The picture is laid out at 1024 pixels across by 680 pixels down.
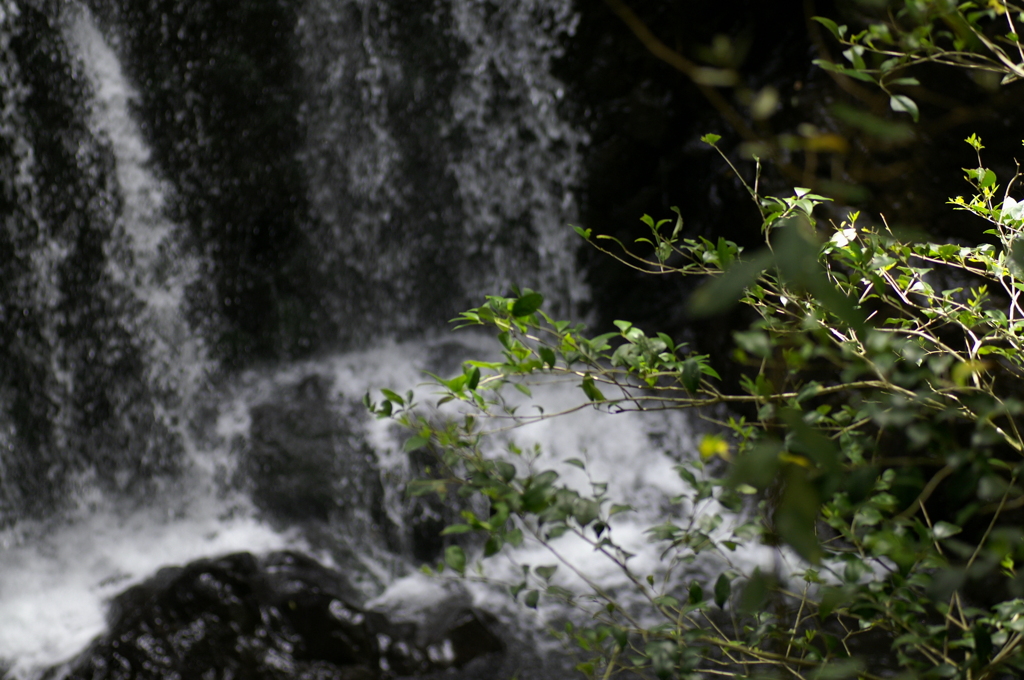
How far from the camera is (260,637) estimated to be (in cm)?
323

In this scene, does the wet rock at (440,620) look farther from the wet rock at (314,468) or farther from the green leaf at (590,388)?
the green leaf at (590,388)

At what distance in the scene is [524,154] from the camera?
5.38m

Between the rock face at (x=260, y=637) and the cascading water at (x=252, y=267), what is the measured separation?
0.20m

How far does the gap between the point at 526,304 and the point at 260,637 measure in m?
A: 2.76

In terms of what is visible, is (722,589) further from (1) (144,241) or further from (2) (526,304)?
(1) (144,241)

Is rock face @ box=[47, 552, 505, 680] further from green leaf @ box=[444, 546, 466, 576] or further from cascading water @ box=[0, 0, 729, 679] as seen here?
green leaf @ box=[444, 546, 466, 576]

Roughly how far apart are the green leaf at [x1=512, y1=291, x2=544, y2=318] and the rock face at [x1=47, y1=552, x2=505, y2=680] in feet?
8.17

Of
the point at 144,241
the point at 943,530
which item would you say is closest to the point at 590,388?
the point at 943,530

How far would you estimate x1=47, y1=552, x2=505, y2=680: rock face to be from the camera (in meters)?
3.10

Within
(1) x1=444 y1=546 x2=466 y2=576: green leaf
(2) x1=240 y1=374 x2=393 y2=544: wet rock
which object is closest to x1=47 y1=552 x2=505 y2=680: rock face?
(2) x1=240 y1=374 x2=393 y2=544: wet rock

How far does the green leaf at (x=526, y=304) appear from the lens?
45.0 inches

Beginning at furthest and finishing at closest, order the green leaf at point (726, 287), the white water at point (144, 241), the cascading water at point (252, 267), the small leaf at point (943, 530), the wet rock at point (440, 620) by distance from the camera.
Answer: the white water at point (144, 241), the cascading water at point (252, 267), the wet rock at point (440, 620), the small leaf at point (943, 530), the green leaf at point (726, 287)

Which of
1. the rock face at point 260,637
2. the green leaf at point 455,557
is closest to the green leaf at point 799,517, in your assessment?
the green leaf at point 455,557

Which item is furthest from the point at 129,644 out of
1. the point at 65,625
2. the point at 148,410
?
the point at 148,410
